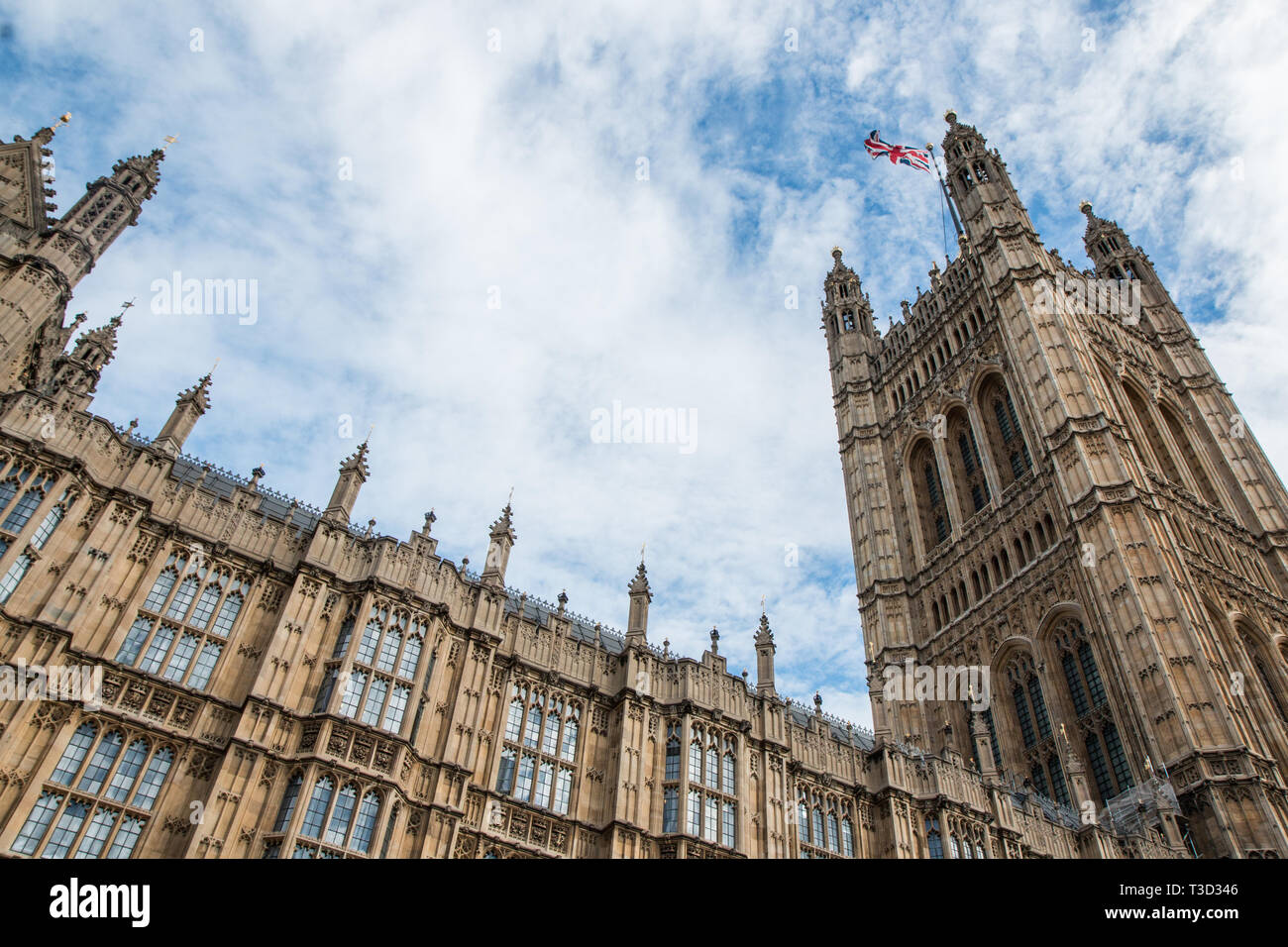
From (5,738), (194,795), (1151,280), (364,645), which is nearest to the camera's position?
(5,738)

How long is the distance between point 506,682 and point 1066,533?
33.0m

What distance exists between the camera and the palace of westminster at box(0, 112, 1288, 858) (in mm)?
18875

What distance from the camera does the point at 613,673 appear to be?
26.2 meters

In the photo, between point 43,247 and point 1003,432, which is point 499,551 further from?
point 1003,432

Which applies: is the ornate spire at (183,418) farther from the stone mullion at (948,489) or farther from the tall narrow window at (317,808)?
the stone mullion at (948,489)

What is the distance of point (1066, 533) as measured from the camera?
150ft

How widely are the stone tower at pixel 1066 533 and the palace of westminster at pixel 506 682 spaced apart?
9.0 inches

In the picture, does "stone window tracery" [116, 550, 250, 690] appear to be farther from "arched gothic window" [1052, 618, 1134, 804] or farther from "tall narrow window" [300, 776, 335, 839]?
"arched gothic window" [1052, 618, 1134, 804]

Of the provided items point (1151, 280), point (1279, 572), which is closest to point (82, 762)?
point (1279, 572)

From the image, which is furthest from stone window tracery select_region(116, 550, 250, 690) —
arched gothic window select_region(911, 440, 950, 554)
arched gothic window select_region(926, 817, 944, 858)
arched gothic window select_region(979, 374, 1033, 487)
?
arched gothic window select_region(911, 440, 950, 554)

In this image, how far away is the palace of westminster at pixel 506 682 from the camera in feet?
61.9

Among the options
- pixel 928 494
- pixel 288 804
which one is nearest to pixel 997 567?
pixel 928 494
